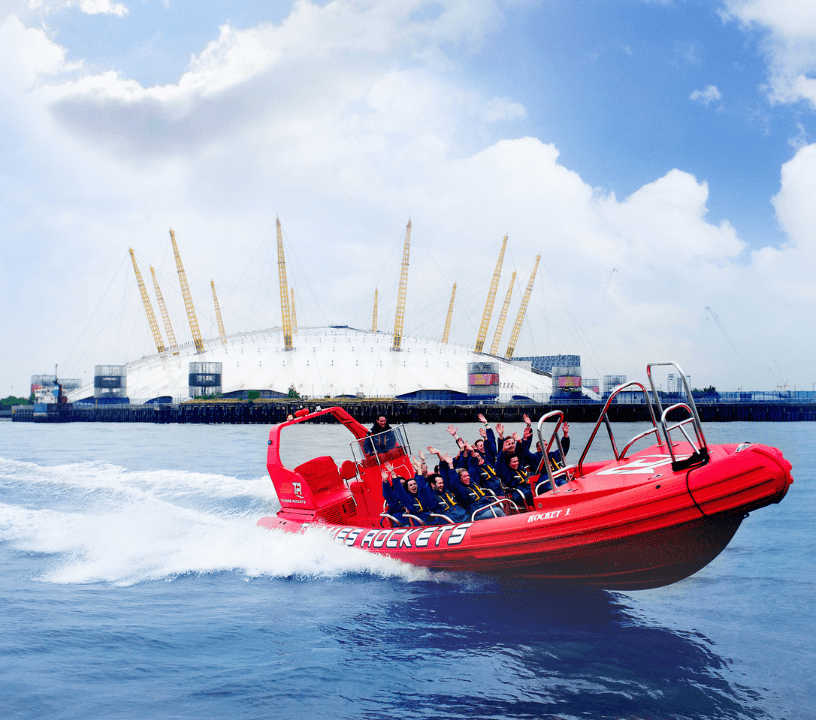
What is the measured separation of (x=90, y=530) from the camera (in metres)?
13.6

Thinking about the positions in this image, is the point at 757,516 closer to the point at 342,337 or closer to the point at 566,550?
the point at 566,550

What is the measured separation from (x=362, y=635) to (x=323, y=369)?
69015 mm

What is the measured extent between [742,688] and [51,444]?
42047 mm

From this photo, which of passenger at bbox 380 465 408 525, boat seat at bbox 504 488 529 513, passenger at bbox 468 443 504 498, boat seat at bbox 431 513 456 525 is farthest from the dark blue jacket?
passenger at bbox 380 465 408 525

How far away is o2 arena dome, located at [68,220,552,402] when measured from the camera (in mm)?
73250

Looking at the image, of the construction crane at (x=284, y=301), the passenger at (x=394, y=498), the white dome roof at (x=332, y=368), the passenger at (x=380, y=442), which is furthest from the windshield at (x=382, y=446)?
the construction crane at (x=284, y=301)

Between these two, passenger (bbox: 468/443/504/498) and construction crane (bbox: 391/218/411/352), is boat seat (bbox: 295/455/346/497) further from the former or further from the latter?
construction crane (bbox: 391/218/411/352)

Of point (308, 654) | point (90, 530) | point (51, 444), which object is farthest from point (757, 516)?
point (51, 444)

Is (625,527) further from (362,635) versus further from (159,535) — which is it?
(159,535)

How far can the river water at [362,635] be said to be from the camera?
20.0ft

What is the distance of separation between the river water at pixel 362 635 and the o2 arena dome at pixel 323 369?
59.9m

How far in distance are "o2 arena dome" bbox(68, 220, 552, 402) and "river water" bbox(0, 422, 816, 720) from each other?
59927mm

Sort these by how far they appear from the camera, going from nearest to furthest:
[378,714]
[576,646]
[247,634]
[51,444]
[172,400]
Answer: [378,714] → [576,646] → [247,634] → [51,444] → [172,400]

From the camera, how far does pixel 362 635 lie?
25.5 ft
